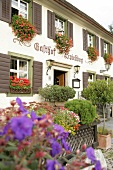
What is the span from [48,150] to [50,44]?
8.28 m

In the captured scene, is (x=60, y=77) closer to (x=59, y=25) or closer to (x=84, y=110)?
(x=59, y=25)

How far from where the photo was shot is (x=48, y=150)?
1.38m

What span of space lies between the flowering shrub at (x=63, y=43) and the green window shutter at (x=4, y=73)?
3054 millimetres

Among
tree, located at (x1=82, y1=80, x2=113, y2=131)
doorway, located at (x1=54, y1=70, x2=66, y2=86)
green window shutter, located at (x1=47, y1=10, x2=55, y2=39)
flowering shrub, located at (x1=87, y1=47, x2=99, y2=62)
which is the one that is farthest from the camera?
flowering shrub, located at (x1=87, y1=47, x2=99, y2=62)

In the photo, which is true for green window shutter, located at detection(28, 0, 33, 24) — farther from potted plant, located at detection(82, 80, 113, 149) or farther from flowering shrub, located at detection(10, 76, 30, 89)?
potted plant, located at detection(82, 80, 113, 149)

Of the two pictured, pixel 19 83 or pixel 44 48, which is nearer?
pixel 19 83

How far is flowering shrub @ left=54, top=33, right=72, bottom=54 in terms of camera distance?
9.68 meters

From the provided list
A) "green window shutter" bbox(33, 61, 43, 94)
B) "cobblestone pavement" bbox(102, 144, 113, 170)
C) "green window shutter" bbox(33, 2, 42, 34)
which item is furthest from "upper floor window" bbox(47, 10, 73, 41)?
"cobblestone pavement" bbox(102, 144, 113, 170)

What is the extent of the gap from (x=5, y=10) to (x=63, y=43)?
3.37 m

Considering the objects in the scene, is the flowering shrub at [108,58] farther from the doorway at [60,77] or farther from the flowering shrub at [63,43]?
the flowering shrub at [63,43]

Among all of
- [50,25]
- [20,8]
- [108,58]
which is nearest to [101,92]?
[50,25]

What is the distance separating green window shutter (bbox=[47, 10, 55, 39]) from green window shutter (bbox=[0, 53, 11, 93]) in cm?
265

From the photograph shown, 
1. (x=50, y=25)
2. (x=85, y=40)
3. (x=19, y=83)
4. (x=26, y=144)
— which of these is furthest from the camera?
(x=85, y=40)

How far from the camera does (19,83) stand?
25.2 feet
